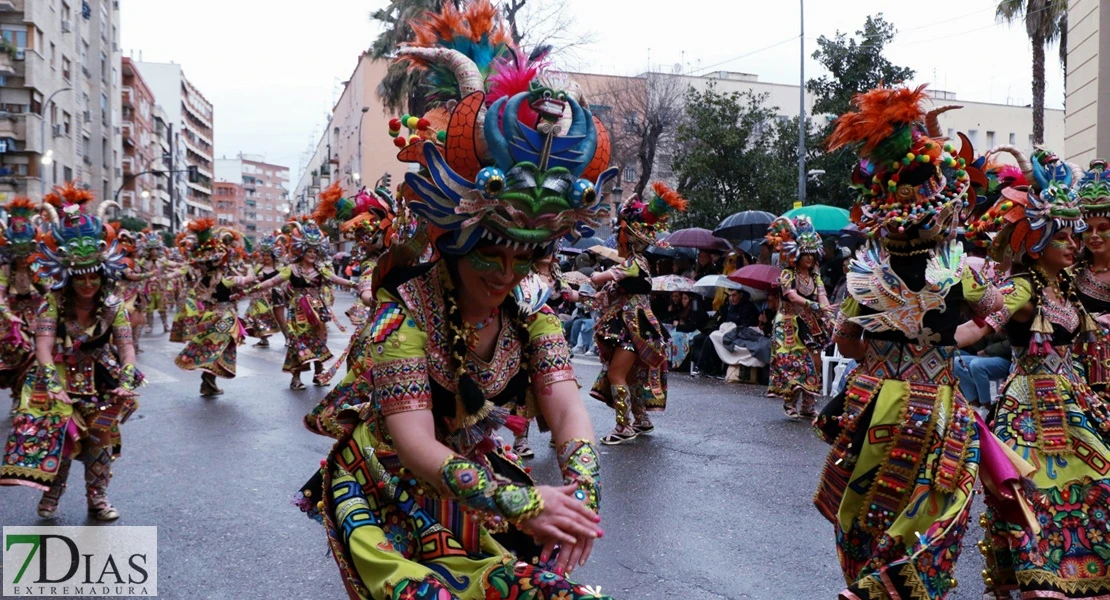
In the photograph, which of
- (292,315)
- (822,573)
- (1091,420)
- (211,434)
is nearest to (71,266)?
(211,434)

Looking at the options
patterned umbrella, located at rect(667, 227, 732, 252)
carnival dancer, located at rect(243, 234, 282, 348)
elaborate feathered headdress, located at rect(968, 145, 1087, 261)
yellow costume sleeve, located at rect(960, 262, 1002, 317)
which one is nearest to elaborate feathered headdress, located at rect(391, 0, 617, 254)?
yellow costume sleeve, located at rect(960, 262, 1002, 317)

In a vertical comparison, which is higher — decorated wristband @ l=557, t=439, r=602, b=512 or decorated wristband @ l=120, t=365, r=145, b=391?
decorated wristband @ l=557, t=439, r=602, b=512

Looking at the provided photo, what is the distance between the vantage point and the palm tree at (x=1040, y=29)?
2037 centimetres

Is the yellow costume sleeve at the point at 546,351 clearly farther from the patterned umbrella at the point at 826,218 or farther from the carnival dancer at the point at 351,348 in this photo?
the patterned umbrella at the point at 826,218

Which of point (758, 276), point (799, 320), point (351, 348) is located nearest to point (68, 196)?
point (351, 348)

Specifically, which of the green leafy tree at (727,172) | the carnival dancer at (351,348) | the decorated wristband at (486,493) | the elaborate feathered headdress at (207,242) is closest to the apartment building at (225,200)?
the green leafy tree at (727,172)

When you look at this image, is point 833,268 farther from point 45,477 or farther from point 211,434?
point 45,477

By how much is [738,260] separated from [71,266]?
445 inches

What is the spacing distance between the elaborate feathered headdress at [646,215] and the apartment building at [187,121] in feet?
282

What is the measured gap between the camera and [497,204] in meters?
2.67

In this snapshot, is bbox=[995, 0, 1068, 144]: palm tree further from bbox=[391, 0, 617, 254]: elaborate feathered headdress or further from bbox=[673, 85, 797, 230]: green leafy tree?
bbox=[391, 0, 617, 254]: elaborate feathered headdress

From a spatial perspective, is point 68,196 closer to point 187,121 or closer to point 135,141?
point 135,141

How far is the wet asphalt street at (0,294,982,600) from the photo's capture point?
5.19m

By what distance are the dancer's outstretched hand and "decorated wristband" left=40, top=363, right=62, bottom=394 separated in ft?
15.7
